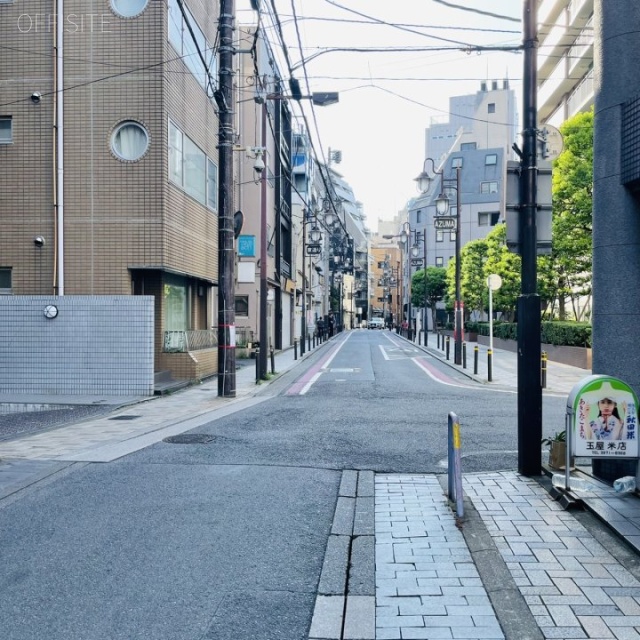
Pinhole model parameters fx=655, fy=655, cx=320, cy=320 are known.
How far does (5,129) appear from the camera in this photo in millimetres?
16406

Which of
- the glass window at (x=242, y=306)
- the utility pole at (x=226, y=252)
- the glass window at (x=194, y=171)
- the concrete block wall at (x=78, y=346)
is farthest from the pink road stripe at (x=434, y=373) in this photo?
the glass window at (x=194, y=171)

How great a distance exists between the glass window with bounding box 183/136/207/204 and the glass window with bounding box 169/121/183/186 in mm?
501

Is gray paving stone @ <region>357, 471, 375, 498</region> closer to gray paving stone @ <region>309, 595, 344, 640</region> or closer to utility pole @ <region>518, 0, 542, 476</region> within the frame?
utility pole @ <region>518, 0, 542, 476</region>

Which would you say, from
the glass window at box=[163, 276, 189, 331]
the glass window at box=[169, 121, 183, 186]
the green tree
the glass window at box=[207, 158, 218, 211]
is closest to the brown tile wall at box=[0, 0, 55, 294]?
the glass window at box=[169, 121, 183, 186]

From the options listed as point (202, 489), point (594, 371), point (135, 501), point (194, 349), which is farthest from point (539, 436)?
point (194, 349)

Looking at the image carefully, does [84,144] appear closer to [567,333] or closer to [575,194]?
[575,194]

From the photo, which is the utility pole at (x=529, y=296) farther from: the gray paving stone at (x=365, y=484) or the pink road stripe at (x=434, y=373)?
the pink road stripe at (x=434, y=373)

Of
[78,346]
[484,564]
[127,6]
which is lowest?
[484,564]

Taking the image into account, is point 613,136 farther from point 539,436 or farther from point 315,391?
point 315,391

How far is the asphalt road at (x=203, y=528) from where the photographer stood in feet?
13.3

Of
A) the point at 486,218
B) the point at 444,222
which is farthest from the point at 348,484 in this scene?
the point at 486,218

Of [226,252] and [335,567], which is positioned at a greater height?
[226,252]

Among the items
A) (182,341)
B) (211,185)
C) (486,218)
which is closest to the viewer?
(182,341)

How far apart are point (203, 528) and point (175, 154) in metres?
13.5
